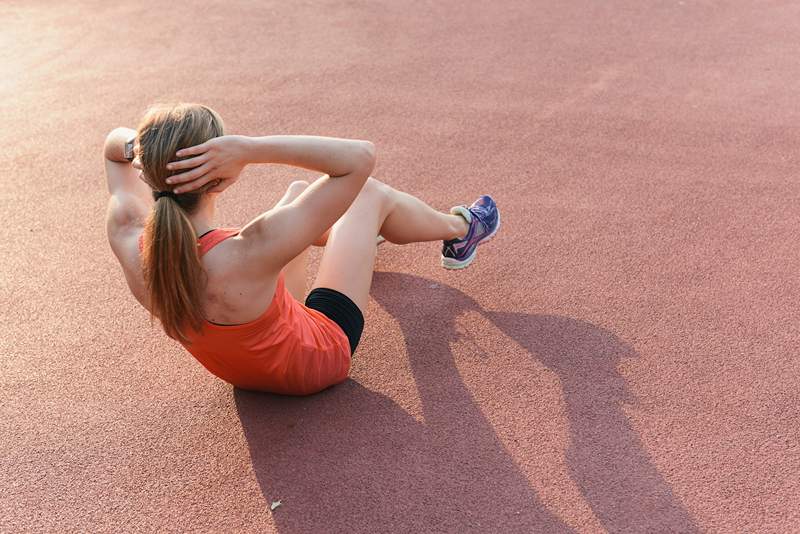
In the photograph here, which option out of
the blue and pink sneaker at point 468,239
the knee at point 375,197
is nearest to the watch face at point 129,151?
the knee at point 375,197

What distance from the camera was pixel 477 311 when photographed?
3777 mm

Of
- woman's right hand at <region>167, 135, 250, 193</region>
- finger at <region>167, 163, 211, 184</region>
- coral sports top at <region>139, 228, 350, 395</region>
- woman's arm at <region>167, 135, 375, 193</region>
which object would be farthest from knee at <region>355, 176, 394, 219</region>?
finger at <region>167, 163, 211, 184</region>

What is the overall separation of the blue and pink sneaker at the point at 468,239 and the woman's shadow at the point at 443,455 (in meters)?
0.41

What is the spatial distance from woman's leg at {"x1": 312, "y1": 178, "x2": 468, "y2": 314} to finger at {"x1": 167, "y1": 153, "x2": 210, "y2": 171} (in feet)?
2.88

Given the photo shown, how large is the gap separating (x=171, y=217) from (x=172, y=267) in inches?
6.0

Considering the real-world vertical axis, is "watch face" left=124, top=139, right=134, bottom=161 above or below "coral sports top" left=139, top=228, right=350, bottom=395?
above

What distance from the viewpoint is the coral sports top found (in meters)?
2.84

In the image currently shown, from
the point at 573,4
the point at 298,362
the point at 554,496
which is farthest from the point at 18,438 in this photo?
the point at 573,4

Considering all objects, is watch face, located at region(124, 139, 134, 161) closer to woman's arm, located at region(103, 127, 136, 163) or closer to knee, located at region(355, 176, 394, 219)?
woman's arm, located at region(103, 127, 136, 163)

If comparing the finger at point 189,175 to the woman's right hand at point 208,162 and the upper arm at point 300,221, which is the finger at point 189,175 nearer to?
the woman's right hand at point 208,162

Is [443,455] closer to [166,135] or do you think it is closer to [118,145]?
[166,135]

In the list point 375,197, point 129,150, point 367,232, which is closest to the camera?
point 129,150

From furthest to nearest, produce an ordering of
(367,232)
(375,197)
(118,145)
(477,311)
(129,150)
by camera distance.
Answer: (477,311), (375,197), (367,232), (118,145), (129,150)

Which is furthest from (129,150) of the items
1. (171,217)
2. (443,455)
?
(443,455)
